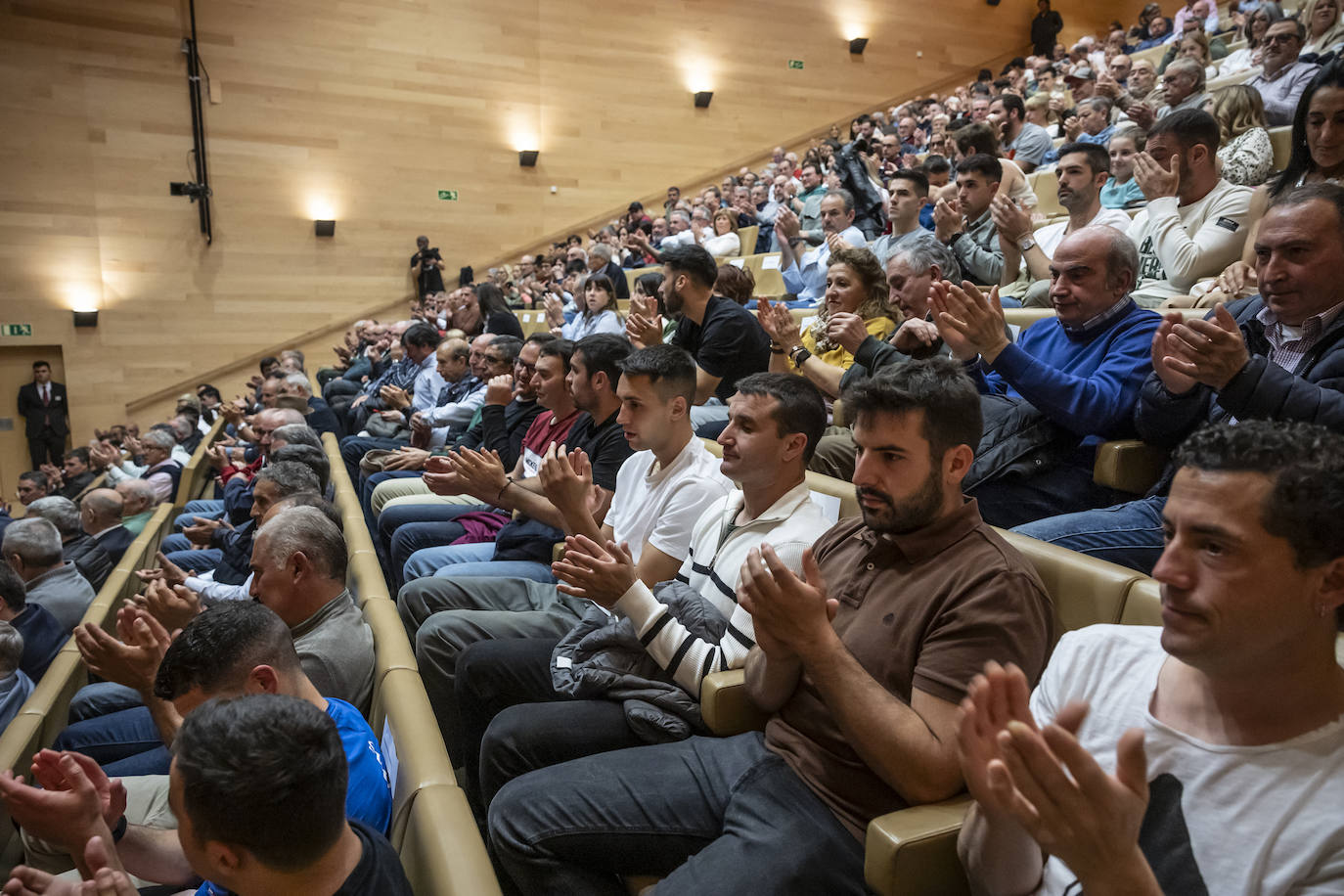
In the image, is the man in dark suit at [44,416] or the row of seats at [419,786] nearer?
the row of seats at [419,786]

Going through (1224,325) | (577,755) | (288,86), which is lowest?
(577,755)

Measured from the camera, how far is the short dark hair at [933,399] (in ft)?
3.60

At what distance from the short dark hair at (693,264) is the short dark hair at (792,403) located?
126 cm

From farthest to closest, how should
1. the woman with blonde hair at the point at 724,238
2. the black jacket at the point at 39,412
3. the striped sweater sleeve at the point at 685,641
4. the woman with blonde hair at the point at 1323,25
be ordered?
1. the black jacket at the point at 39,412
2. the woman with blonde hair at the point at 724,238
3. the woman with blonde hair at the point at 1323,25
4. the striped sweater sleeve at the point at 685,641

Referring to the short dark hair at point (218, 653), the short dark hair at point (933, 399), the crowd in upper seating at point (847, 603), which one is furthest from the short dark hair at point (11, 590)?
the short dark hair at point (933, 399)

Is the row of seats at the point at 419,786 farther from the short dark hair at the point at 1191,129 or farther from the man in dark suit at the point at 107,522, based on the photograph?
the man in dark suit at the point at 107,522

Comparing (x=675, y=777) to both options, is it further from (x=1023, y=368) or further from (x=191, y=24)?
(x=191, y=24)

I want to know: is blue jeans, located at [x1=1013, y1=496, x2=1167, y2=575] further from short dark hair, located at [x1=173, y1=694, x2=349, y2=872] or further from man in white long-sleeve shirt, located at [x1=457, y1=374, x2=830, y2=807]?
short dark hair, located at [x1=173, y1=694, x2=349, y2=872]

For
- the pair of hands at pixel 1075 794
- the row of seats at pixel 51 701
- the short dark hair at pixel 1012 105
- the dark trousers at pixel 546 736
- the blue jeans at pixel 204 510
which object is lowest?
the row of seats at pixel 51 701

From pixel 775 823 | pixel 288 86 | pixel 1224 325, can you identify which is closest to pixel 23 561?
pixel 775 823

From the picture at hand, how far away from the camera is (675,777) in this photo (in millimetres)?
1111

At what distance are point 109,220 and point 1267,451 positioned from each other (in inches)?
336

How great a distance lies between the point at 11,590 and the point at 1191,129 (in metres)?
3.09

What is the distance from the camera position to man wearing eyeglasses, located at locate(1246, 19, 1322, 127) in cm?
311
